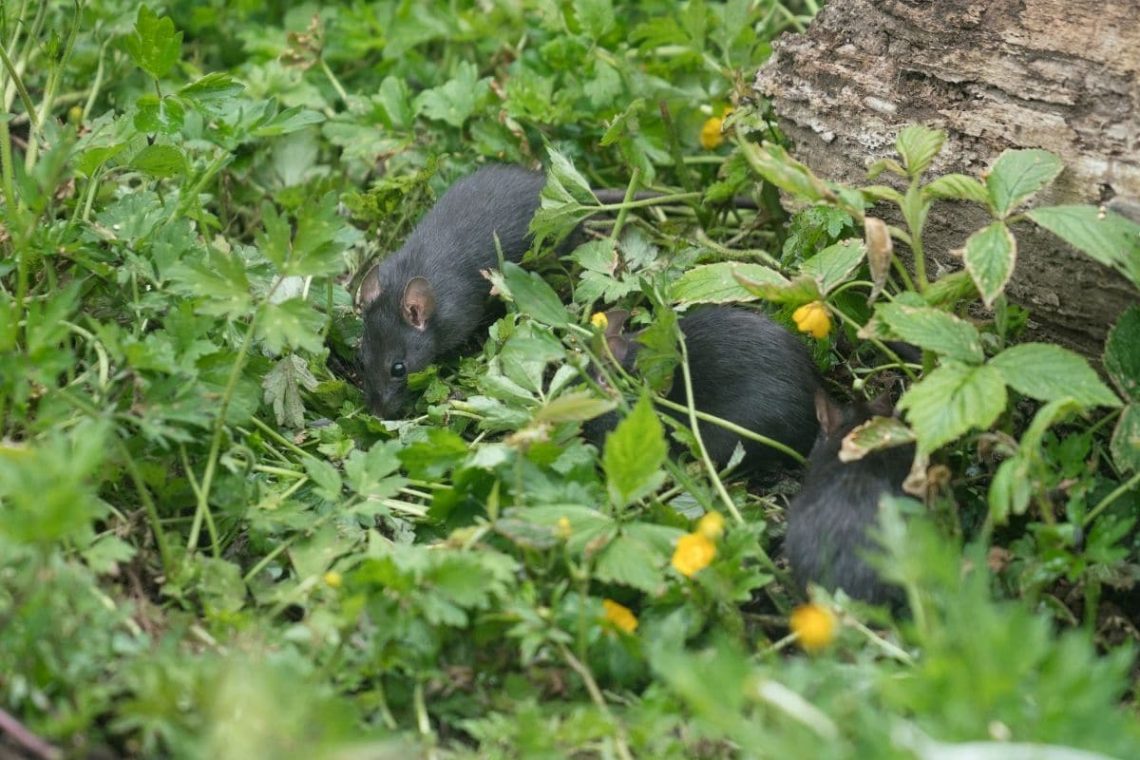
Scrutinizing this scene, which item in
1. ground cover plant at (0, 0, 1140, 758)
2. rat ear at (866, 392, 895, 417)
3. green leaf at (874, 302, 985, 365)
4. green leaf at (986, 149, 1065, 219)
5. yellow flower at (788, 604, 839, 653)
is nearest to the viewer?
ground cover plant at (0, 0, 1140, 758)

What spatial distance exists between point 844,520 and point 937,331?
1.88 ft

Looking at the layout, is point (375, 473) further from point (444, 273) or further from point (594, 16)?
point (594, 16)

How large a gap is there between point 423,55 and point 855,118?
2.63m

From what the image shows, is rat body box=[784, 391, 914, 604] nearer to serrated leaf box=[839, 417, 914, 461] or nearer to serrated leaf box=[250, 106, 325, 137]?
serrated leaf box=[839, 417, 914, 461]

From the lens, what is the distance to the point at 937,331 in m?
3.60

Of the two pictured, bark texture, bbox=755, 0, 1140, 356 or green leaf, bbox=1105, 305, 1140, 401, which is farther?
bark texture, bbox=755, 0, 1140, 356

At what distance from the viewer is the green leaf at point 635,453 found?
3373 millimetres

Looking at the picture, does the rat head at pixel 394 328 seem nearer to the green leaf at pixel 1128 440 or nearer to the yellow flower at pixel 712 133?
the yellow flower at pixel 712 133

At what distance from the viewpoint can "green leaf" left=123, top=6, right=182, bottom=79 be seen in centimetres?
428

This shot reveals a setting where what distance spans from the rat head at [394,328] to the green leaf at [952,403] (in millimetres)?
2341

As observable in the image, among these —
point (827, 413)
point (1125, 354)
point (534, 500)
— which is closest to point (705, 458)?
point (827, 413)

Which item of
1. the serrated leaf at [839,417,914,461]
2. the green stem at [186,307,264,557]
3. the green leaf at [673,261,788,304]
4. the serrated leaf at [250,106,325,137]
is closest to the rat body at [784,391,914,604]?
the serrated leaf at [839,417,914,461]

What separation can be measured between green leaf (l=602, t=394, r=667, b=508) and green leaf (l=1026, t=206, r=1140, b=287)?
47.8 inches

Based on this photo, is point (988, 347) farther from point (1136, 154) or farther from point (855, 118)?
point (855, 118)
